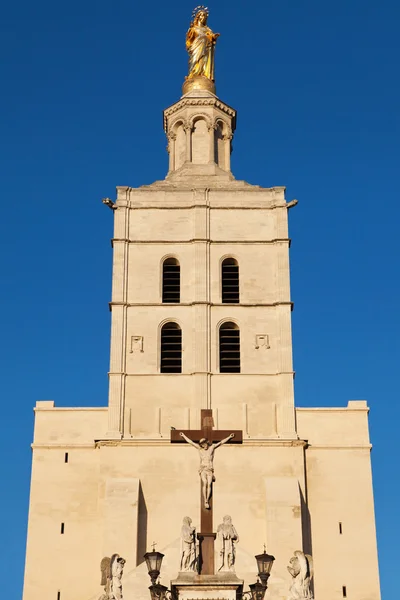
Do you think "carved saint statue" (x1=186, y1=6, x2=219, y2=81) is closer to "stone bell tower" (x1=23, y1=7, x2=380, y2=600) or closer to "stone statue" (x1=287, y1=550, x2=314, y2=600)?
"stone bell tower" (x1=23, y1=7, x2=380, y2=600)

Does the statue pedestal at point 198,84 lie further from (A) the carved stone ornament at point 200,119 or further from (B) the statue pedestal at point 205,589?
(B) the statue pedestal at point 205,589

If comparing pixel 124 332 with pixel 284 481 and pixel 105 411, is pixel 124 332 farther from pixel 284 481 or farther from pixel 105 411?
pixel 284 481

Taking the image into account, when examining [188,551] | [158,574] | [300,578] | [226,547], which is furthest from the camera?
[226,547]

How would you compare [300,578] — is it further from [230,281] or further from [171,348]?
[230,281]

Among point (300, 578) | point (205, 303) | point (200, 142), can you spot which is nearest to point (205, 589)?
point (300, 578)

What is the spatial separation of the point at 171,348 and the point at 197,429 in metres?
3.60

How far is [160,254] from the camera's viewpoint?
39.9 meters

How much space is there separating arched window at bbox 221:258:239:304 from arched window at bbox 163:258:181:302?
1.57 metres

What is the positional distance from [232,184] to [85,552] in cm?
1442

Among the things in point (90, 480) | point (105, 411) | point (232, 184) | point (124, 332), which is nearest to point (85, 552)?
point (90, 480)

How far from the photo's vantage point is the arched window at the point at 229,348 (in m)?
38.1

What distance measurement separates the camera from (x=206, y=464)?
22.2m

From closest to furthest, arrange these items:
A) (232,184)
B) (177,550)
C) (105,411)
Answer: (177,550), (105,411), (232,184)

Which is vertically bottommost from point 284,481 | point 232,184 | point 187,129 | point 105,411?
point 284,481
